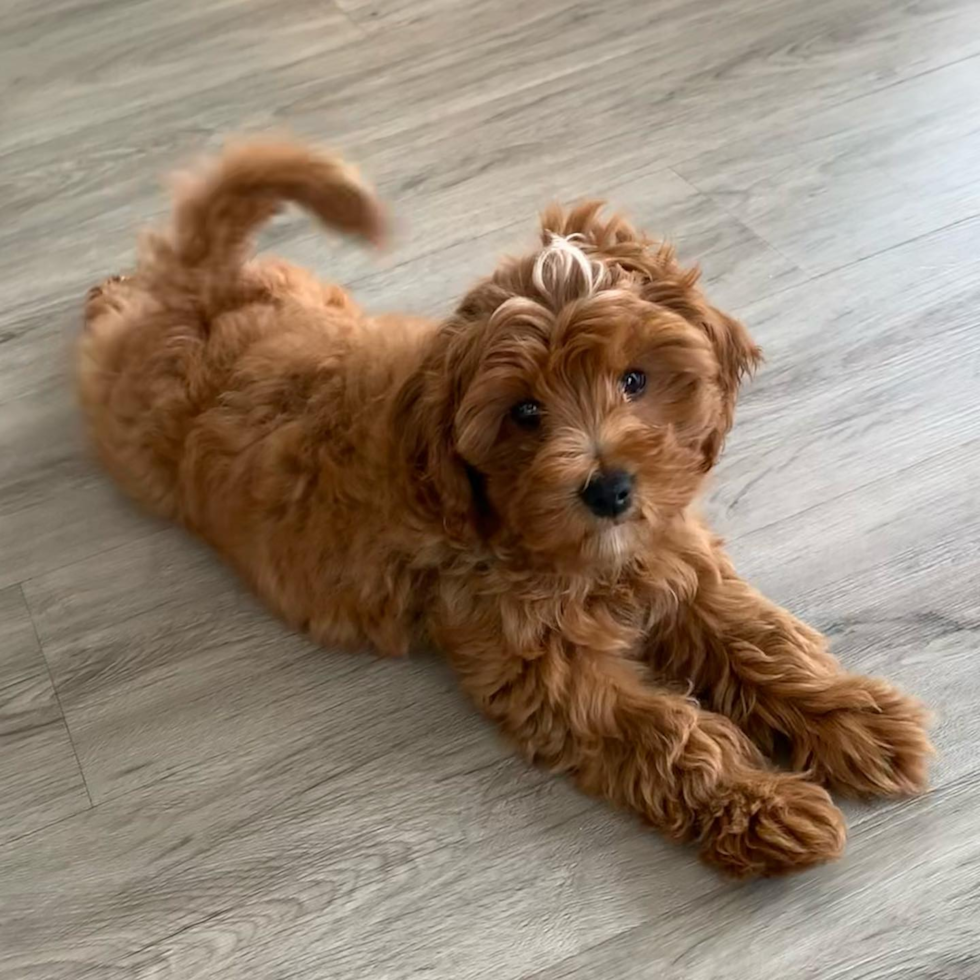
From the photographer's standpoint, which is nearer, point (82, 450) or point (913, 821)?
point (913, 821)

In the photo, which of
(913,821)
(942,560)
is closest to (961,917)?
(913,821)

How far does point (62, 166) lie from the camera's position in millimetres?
2826

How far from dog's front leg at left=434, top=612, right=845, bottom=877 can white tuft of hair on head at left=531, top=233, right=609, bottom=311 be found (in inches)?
19.1

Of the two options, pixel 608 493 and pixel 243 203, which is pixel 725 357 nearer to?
pixel 608 493

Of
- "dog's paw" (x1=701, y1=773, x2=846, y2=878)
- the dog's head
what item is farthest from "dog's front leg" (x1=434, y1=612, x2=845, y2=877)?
the dog's head

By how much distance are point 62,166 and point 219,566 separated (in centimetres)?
131

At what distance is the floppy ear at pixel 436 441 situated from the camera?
1.45 meters

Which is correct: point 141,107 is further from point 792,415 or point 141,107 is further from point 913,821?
point 913,821

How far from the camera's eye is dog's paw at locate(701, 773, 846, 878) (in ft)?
4.91

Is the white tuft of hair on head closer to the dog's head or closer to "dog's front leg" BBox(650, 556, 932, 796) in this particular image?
the dog's head

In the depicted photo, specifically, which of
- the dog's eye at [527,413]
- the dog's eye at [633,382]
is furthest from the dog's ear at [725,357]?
the dog's eye at [527,413]

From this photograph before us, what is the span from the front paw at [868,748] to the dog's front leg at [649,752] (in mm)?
50

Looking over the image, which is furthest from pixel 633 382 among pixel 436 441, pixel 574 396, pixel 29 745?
pixel 29 745

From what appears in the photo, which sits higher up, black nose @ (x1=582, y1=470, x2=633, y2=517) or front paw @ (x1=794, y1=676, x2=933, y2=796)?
black nose @ (x1=582, y1=470, x2=633, y2=517)
